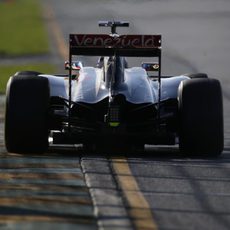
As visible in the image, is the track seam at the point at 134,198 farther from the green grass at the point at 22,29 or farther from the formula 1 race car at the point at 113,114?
the green grass at the point at 22,29

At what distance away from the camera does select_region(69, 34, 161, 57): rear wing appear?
1356 centimetres

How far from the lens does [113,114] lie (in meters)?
13.5

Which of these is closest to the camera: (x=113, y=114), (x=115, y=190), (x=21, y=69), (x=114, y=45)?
(x=115, y=190)

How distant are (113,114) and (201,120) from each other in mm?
1077

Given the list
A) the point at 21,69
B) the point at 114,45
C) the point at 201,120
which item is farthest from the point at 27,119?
the point at 21,69

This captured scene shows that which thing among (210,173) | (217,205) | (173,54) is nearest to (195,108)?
(210,173)

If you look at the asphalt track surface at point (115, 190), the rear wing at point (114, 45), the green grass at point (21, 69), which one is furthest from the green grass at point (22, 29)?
the rear wing at point (114, 45)

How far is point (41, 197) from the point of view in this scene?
33.1ft

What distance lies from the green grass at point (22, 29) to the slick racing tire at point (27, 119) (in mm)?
20142

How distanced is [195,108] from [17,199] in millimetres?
4218

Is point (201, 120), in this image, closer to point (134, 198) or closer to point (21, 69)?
point (134, 198)

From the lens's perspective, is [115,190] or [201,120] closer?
[115,190]

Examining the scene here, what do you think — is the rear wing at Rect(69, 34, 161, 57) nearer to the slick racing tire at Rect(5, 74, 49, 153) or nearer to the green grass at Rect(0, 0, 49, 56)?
the slick racing tire at Rect(5, 74, 49, 153)

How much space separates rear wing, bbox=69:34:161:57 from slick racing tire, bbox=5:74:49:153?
27.4 inches
